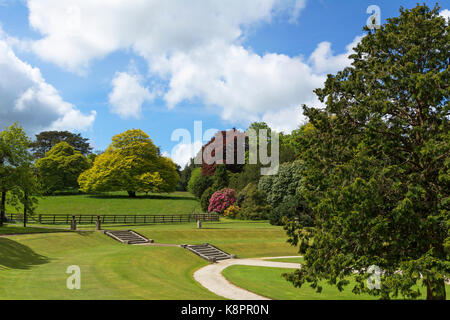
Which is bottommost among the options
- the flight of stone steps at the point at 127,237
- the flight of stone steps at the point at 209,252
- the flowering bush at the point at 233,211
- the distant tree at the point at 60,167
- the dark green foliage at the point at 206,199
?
the flight of stone steps at the point at 209,252

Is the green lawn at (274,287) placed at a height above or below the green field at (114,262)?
below

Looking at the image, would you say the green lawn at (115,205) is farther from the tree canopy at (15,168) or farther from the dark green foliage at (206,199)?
the tree canopy at (15,168)

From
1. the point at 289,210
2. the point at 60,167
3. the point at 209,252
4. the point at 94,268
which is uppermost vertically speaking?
the point at 60,167

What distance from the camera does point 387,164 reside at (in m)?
13.4

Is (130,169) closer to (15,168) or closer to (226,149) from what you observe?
(226,149)

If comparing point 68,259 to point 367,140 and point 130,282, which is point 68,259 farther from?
point 367,140

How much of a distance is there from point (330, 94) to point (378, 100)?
232 centimetres

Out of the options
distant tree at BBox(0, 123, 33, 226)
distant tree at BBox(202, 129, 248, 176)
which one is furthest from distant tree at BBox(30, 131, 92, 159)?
distant tree at BBox(0, 123, 33, 226)

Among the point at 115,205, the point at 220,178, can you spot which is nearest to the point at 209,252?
the point at 220,178

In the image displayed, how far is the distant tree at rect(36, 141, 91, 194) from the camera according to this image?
3295 inches

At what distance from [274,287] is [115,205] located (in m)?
54.3

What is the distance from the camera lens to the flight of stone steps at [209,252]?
104 feet

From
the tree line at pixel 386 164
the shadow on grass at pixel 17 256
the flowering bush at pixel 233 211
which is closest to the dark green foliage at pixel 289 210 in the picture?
the flowering bush at pixel 233 211

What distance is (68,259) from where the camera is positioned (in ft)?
80.8
